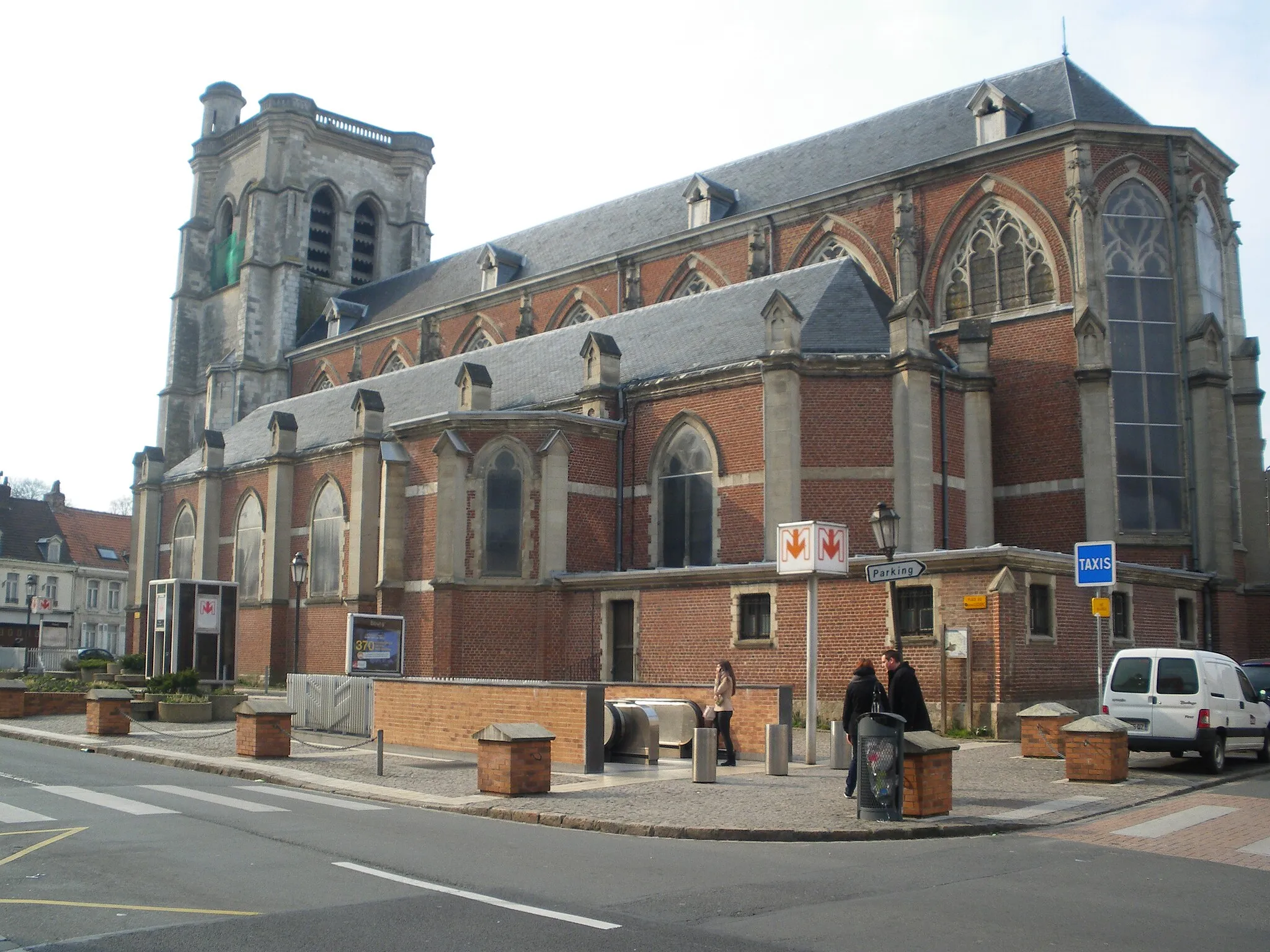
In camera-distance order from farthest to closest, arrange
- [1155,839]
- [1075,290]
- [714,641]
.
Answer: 1. [1075,290]
2. [714,641]
3. [1155,839]

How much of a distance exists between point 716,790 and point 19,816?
7.74 m

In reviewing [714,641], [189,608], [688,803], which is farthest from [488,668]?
[688,803]

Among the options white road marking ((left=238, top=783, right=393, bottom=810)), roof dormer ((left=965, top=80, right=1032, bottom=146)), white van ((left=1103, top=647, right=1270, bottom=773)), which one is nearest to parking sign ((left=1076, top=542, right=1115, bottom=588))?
white van ((left=1103, top=647, right=1270, bottom=773))

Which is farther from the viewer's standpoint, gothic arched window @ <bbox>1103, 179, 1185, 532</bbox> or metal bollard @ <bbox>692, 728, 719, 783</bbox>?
gothic arched window @ <bbox>1103, 179, 1185, 532</bbox>

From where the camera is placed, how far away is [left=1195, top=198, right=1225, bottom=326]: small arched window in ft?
106

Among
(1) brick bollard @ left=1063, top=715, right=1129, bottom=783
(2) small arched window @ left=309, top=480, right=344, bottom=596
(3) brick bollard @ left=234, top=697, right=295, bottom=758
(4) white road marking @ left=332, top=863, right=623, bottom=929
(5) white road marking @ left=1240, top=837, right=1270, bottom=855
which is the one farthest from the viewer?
(2) small arched window @ left=309, top=480, right=344, bottom=596

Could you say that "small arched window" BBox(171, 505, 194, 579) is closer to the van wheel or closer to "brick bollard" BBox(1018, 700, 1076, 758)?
"brick bollard" BBox(1018, 700, 1076, 758)

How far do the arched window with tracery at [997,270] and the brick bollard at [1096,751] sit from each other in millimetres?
18825

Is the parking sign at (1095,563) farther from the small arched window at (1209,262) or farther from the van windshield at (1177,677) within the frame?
the small arched window at (1209,262)

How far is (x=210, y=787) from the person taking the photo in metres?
15.5

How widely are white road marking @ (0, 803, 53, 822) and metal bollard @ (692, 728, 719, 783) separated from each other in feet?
24.8

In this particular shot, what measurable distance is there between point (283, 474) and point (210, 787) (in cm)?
2566

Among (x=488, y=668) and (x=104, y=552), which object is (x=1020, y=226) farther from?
(x=104, y=552)

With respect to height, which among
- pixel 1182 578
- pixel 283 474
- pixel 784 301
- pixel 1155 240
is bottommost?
pixel 1182 578
